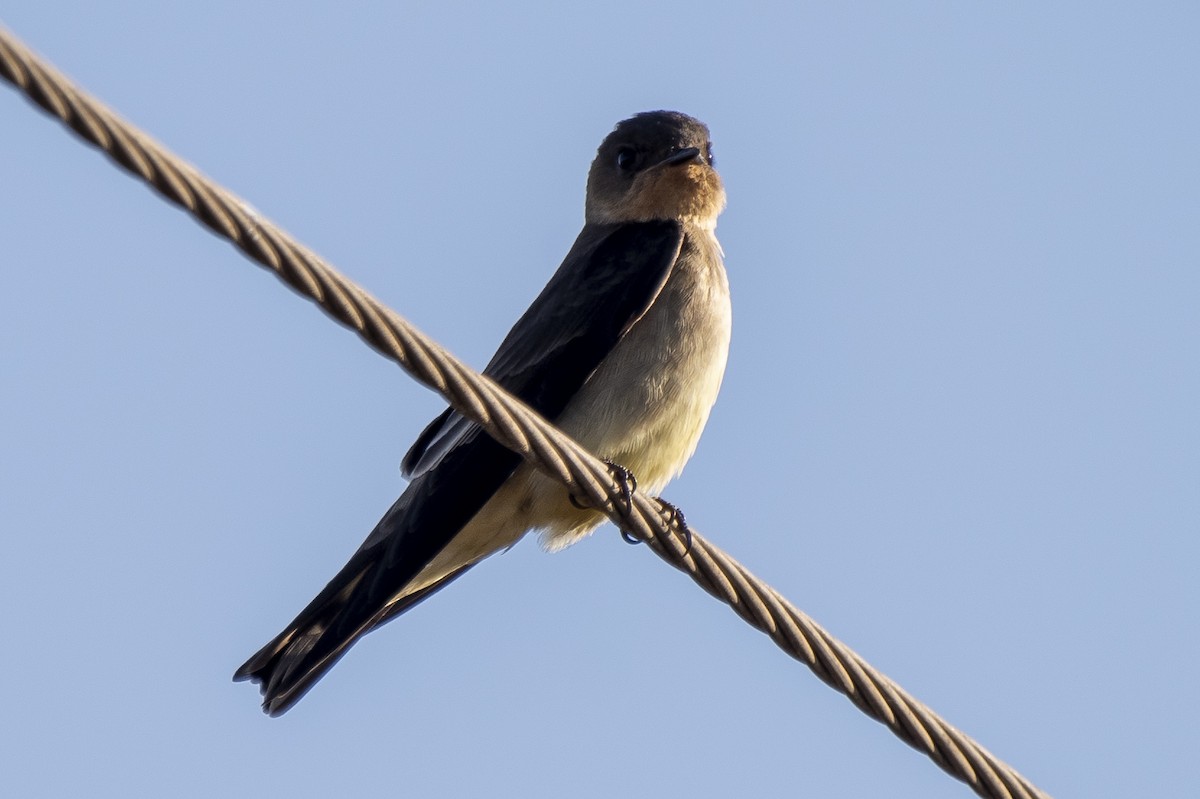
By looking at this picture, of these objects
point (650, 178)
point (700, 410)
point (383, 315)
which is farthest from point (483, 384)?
point (650, 178)

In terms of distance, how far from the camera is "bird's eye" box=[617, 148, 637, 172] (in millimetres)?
8422

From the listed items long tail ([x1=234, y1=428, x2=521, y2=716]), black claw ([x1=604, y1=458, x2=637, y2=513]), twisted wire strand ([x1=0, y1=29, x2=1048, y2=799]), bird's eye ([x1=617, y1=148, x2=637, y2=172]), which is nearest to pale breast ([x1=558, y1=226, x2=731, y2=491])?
long tail ([x1=234, y1=428, x2=521, y2=716])

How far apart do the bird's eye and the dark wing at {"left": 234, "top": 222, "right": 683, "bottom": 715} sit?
0.92m

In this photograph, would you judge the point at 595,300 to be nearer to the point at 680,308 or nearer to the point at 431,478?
the point at 680,308

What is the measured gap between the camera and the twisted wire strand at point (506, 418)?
3.25 metres

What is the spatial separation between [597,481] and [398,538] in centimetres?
159

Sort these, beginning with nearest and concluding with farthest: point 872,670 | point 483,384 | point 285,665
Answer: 1. point 483,384
2. point 872,670
3. point 285,665

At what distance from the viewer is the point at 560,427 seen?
658 centimetres

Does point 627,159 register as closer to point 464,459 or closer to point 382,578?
point 464,459

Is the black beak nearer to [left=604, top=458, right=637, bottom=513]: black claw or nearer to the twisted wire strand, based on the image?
[left=604, top=458, right=637, bottom=513]: black claw

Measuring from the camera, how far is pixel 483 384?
4258 mm

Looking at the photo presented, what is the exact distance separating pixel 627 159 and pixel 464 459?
262cm

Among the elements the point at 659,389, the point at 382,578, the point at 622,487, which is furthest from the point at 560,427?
the point at 622,487

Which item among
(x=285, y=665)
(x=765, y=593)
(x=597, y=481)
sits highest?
(x=285, y=665)
